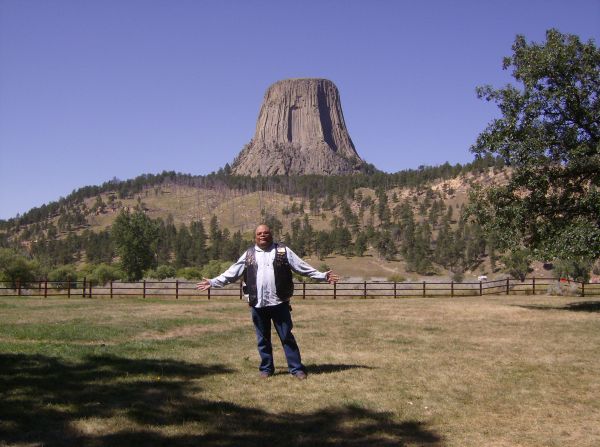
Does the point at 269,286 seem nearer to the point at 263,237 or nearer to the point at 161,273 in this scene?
the point at 263,237

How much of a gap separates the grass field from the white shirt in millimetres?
1166

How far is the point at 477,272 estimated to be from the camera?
381 feet

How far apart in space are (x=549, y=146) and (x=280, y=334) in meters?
16.9

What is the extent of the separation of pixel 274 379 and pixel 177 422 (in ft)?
7.93

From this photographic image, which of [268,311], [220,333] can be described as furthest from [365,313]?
[268,311]

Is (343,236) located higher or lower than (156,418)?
higher

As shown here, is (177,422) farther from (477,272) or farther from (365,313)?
(477,272)

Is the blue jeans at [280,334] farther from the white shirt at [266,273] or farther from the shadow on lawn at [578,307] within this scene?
the shadow on lawn at [578,307]

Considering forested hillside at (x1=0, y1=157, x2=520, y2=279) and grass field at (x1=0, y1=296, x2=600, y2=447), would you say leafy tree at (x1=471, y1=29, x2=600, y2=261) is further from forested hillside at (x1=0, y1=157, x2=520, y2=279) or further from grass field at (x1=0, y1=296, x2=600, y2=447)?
forested hillside at (x1=0, y1=157, x2=520, y2=279)

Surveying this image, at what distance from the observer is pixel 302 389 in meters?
7.86

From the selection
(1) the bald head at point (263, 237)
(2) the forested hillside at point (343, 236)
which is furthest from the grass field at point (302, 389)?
(2) the forested hillside at point (343, 236)

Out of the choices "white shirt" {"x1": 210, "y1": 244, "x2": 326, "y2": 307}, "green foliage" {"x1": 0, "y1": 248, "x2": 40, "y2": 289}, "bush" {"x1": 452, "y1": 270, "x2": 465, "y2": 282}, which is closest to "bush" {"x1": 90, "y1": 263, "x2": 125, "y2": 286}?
"green foliage" {"x1": 0, "y1": 248, "x2": 40, "y2": 289}

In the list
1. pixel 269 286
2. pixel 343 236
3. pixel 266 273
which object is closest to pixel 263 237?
pixel 266 273

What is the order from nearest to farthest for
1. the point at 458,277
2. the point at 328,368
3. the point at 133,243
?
the point at 328,368, the point at 133,243, the point at 458,277
